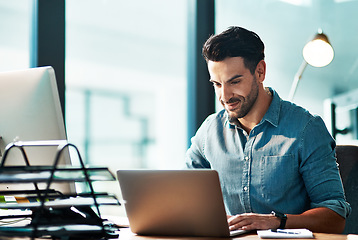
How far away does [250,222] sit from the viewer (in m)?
1.24

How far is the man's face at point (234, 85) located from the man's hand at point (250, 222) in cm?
55

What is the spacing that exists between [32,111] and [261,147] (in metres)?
0.84

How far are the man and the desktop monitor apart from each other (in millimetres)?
717

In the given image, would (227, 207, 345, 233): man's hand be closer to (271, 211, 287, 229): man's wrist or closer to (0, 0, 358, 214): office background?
(271, 211, 287, 229): man's wrist

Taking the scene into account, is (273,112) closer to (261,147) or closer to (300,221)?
(261,147)

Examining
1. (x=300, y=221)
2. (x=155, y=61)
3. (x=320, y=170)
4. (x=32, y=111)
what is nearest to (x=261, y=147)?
(x=320, y=170)

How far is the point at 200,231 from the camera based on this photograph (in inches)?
45.6

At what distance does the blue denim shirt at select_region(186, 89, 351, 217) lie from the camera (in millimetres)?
1521

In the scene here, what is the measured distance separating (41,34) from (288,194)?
4.51 feet

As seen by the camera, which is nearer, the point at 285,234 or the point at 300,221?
the point at 285,234

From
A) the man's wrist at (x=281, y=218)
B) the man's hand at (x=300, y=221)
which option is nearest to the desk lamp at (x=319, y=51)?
the man's hand at (x=300, y=221)

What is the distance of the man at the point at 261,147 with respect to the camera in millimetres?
1533

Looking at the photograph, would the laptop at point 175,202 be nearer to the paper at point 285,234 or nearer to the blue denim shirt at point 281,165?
the paper at point 285,234

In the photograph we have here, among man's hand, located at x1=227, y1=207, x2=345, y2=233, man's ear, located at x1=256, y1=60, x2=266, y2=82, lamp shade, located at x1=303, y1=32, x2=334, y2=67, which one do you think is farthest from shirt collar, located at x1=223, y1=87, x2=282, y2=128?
lamp shade, located at x1=303, y1=32, x2=334, y2=67
